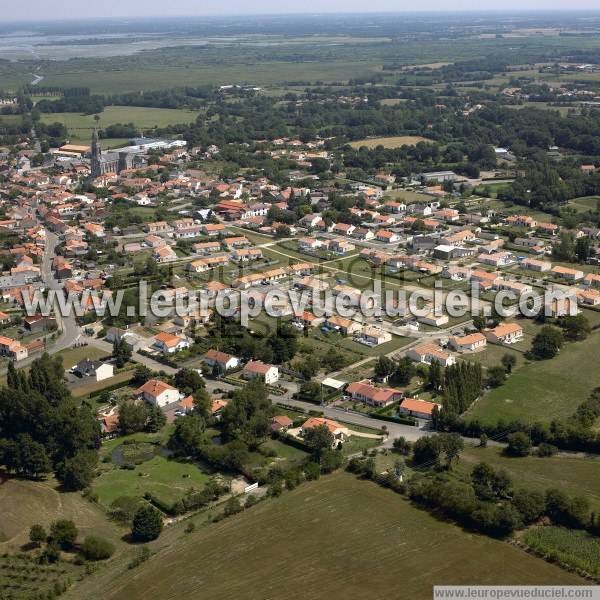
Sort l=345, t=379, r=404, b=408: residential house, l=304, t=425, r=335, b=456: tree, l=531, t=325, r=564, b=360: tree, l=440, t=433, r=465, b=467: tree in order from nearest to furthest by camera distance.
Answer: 1. l=440, t=433, r=465, b=467: tree
2. l=304, t=425, r=335, b=456: tree
3. l=345, t=379, r=404, b=408: residential house
4. l=531, t=325, r=564, b=360: tree

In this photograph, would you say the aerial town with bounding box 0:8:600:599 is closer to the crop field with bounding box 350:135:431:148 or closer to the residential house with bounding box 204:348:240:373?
the residential house with bounding box 204:348:240:373

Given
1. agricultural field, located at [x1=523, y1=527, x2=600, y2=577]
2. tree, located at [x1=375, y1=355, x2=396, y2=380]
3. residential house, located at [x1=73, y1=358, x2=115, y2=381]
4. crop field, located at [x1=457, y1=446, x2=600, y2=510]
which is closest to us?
agricultural field, located at [x1=523, y1=527, x2=600, y2=577]

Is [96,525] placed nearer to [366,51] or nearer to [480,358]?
[480,358]

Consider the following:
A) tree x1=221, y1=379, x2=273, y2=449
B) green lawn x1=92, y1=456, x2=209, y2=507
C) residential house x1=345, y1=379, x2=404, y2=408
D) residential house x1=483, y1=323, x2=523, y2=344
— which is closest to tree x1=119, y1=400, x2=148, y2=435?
green lawn x1=92, y1=456, x2=209, y2=507

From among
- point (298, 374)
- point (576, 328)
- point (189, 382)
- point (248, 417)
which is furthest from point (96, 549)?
point (576, 328)

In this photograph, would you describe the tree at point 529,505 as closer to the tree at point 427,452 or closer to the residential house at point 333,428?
the tree at point 427,452

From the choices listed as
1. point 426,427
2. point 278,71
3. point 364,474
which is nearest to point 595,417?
point 426,427

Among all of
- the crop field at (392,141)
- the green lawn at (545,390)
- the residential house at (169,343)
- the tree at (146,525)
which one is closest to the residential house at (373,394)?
the green lawn at (545,390)
